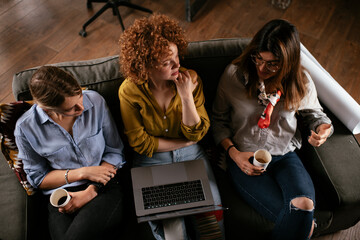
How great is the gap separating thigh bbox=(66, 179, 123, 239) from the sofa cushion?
0.31m

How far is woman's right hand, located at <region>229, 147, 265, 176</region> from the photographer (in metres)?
1.52

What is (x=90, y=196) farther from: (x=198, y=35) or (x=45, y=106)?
(x=198, y=35)

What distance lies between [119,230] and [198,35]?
85.0 inches

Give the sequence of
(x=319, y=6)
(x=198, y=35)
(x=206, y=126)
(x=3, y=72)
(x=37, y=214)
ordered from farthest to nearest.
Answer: (x=319, y=6)
(x=198, y=35)
(x=3, y=72)
(x=206, y=126)
(x=37, y=214)

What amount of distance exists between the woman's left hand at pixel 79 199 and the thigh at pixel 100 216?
2 cm

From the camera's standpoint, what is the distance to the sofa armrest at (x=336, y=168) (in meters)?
1.48

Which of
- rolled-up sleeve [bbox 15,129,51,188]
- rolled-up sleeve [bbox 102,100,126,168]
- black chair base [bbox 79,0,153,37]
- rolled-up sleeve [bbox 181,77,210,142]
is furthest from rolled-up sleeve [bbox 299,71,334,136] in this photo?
black chair base [bbox 79,0,153,37]

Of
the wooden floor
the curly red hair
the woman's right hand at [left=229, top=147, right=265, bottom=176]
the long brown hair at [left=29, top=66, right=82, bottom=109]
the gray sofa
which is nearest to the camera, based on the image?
the long brown hair at [left=29, top=66, right=82, bottom=109]

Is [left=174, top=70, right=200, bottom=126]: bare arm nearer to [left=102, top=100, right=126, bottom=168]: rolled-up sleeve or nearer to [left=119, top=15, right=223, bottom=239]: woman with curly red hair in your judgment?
[left=119, top=15, right=223, bottom=239]: woman with curly red hair

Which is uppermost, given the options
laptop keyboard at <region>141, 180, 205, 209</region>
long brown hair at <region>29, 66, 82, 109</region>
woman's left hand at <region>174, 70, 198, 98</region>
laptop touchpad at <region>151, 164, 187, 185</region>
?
long brown hair at <region>29, 66, 82, 109</region>

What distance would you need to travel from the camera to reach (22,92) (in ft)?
4.93

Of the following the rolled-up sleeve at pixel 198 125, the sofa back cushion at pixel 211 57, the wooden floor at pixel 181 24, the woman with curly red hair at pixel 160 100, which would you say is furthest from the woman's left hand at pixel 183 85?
the wooden floor at pixel 181 24

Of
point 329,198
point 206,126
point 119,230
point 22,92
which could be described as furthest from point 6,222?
point 329,198

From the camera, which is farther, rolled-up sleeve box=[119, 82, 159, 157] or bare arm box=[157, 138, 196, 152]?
bare arm box=[157, 138, 196, 152]
